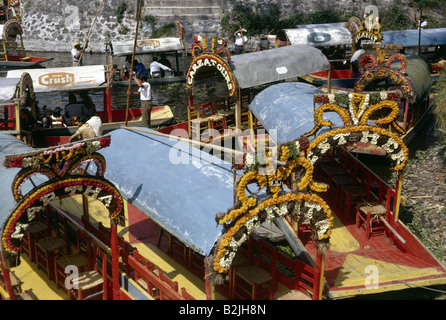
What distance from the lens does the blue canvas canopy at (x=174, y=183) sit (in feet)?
31.3

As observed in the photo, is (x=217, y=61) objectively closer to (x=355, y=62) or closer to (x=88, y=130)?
(x=88, y=130)

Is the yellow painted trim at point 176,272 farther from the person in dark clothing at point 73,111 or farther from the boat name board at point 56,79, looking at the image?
the boat name board at point 56,79

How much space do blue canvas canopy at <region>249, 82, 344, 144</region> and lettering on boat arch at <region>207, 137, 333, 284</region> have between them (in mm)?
4849

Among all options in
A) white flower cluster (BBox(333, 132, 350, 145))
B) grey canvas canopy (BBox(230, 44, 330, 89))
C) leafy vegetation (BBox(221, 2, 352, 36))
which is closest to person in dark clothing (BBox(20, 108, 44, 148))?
grey canvas canopy (BBox(230, 44, 330, 89))

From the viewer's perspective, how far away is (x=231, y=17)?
43.8 metres

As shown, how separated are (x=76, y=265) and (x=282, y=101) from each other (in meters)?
8.49

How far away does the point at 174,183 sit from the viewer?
10.8 m

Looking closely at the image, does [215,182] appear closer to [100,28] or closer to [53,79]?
[53,79]

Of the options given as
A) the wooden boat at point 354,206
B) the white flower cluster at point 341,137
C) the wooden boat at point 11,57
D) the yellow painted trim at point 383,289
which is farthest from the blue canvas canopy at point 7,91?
the wooden boat at point 11,57

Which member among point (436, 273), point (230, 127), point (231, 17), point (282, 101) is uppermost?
point (231, 17)

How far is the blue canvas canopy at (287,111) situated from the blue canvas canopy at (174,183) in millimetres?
3250

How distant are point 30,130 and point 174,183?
1024 centimetres

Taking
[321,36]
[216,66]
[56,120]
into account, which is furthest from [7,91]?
[321,36]

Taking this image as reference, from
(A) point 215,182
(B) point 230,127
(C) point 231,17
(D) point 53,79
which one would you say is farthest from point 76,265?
(C) point 231,17
